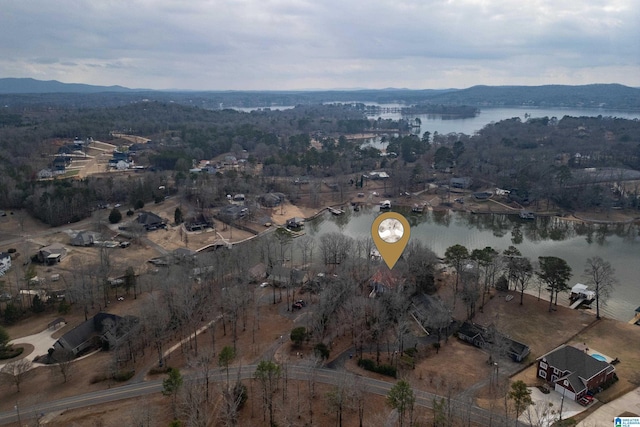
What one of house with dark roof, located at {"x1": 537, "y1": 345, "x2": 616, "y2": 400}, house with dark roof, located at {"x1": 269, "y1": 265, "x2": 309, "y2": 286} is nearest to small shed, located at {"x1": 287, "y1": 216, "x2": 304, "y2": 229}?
house with dark roof, located at {"x1": 269, "y1": 265, "x2": 309, "y2": 286}

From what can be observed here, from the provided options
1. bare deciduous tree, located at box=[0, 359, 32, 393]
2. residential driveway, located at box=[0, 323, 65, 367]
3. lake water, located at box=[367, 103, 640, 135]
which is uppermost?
lake water, located at box=[367, 103, 640, 135]

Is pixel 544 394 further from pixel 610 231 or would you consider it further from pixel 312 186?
pixel 312 186

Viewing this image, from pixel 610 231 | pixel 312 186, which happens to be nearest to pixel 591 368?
pixel 610 231

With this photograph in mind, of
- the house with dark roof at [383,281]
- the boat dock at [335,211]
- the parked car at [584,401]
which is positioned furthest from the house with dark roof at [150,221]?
the parked car at [584,401]

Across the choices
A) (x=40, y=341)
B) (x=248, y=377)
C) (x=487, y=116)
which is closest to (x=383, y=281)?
(x=248, y=377)

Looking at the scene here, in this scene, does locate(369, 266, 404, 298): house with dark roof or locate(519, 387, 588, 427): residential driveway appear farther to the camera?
locate(369, 266, 404, 298): house with dark roof

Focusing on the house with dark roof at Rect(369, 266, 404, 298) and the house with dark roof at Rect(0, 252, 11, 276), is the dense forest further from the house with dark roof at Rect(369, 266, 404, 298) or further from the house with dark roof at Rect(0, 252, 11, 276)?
the house with dark roof at Rect(369, 266, 404, 298)
